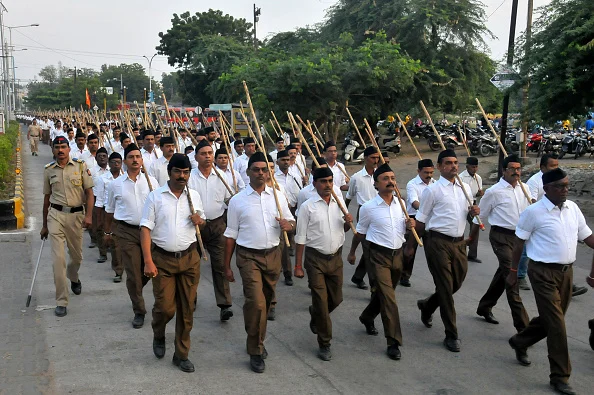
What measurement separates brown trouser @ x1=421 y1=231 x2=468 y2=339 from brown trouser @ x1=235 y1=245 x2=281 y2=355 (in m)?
1.50

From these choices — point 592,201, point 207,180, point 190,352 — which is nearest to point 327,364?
point 190,352

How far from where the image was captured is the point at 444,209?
5.98 metres

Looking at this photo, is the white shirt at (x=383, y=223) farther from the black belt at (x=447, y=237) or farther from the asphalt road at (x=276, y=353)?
the asphalt road at (x=276, y=353)

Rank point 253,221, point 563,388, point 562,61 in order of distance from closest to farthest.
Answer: point 563,388, point 253,221, point 562,61

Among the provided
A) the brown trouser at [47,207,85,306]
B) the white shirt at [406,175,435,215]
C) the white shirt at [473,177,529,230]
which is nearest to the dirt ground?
the white shirt at [406,175,435,215]

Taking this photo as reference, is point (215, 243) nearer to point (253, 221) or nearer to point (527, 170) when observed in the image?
point (253, 221)

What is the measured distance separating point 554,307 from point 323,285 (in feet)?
6.21

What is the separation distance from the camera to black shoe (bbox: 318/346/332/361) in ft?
18.1

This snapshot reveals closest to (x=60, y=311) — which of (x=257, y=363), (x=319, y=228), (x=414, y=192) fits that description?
(x=257, y=363)

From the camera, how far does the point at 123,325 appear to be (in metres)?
6.35

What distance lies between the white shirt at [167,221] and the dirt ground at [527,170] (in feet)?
30.7

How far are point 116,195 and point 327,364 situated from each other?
3.04m

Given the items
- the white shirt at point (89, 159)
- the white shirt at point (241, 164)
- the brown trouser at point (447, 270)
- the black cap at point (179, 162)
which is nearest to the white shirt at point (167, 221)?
the black cap at point (179, 162)

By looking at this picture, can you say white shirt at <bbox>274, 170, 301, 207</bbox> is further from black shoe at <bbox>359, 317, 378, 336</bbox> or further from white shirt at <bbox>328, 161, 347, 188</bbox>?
black shoe at <bbox>359, 317, 378, 336</bbox>
